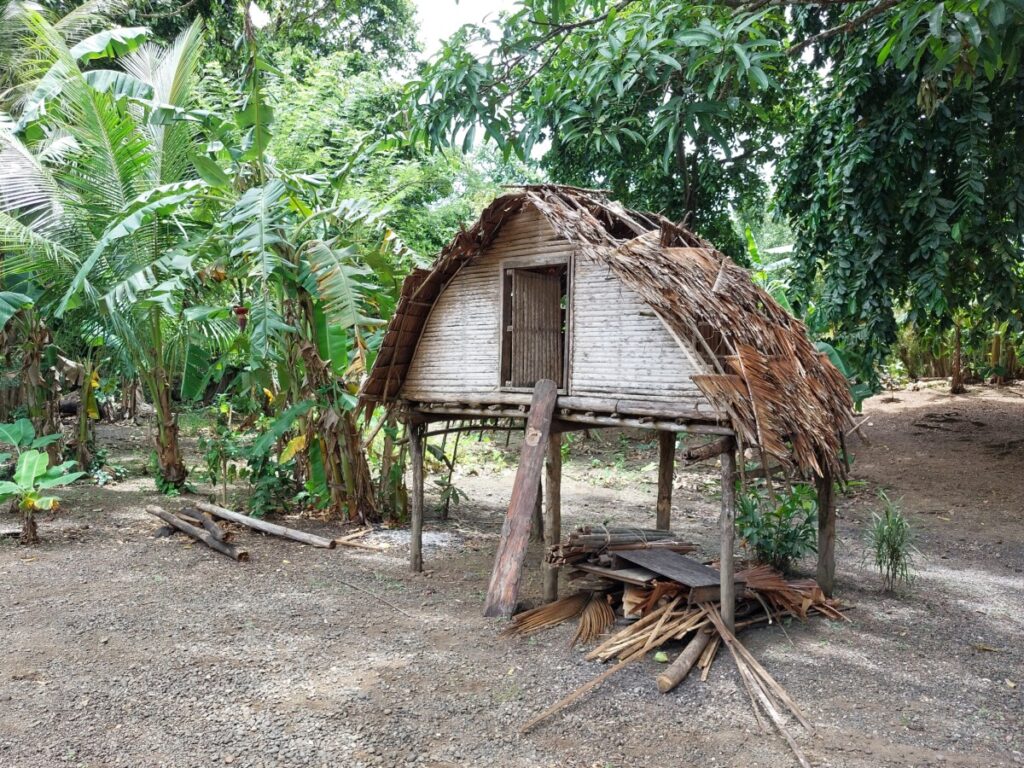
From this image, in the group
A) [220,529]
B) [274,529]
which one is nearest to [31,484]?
[220,529]

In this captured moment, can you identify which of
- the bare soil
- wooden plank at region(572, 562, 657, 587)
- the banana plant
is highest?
the banana plant

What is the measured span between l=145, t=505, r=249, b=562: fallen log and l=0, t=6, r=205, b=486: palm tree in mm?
2070

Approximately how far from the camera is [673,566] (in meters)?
5.94

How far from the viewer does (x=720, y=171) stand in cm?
1238

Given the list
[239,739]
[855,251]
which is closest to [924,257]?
[855,251]

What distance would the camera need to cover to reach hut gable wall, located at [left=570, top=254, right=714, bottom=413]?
560 centimetres

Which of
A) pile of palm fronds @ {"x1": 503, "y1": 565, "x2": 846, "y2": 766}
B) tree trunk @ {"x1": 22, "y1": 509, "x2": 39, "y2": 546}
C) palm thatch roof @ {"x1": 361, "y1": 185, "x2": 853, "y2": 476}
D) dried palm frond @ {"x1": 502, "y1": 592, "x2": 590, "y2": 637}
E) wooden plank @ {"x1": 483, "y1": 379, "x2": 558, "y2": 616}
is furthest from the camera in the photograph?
tree trunk @ {"x1": 22, "y1": 509, "x2": 39, "y2": 546}

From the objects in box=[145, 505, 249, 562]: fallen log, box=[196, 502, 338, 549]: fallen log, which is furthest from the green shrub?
box=[145, 505, 249, 562]: fallen log

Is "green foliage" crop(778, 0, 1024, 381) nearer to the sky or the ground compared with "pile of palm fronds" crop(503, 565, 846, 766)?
nearer to the sky

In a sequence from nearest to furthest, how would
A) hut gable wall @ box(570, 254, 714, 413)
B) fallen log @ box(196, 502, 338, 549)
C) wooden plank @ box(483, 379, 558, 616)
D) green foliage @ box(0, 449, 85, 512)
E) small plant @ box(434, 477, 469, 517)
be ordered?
hut gable wall @ box(570, 254, 714, 413), wooden plank @ box(483, 379, 558, 616), green foliage @ box(0, 449, 85, 512), fallen log @ box(196, 502, 338, 549), small plant @ box(434, 477, 469, 517)

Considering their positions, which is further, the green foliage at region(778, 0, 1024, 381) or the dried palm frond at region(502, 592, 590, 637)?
the green foliage at region(778, 0, 1024, 381)

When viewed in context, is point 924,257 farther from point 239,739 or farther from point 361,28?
point 361,28

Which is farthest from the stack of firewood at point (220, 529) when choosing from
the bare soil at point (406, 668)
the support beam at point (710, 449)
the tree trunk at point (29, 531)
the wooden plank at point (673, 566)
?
the support beam at point (710, 449)

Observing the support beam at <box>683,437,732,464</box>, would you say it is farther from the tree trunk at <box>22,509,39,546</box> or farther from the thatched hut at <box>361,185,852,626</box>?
the tree trunk at <box>22,509,39,546</box>
